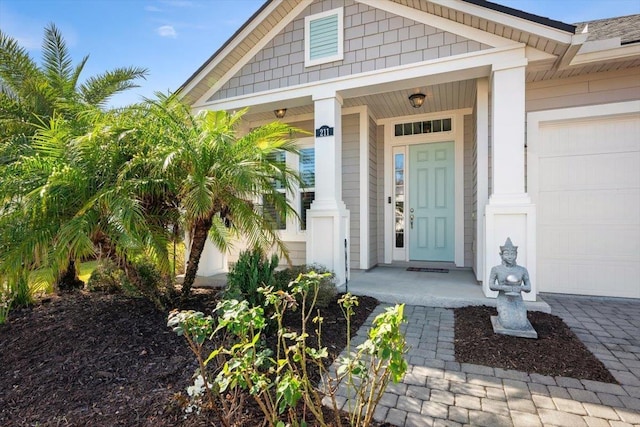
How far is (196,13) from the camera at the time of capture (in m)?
5.72

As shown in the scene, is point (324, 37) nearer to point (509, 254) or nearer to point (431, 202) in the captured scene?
point (431, 202)

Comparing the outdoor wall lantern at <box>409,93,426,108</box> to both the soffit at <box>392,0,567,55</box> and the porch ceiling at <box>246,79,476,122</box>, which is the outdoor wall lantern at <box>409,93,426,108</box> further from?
the soffit at <box>392,0,567,55</box>

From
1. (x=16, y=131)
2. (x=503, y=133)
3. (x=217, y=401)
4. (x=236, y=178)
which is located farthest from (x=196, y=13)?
(x=217, y=401)

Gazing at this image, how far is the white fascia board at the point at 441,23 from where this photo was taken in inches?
145

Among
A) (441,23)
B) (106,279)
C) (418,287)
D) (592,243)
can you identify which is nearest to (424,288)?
(418,287)

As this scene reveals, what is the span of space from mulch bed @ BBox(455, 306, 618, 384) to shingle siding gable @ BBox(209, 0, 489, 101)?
3.10 metres

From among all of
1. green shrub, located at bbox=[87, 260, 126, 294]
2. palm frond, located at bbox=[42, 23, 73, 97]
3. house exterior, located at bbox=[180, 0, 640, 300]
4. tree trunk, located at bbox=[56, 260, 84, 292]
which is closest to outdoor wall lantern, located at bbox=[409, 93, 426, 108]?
house exterior, located at bbox=[180, 0, 640, 300]

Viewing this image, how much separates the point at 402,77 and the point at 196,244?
3.25 meters

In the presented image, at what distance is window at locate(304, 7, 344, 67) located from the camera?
439cm

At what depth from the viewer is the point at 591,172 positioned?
164 inches

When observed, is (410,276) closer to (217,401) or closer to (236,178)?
(236,178)

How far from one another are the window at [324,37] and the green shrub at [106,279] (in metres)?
3.82

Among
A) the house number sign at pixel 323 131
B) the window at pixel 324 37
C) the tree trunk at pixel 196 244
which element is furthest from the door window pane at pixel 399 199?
the tree trunk at pixel 196 244

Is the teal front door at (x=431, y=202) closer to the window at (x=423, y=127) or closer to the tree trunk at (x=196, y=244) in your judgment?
the window at (x=423, y=127)
